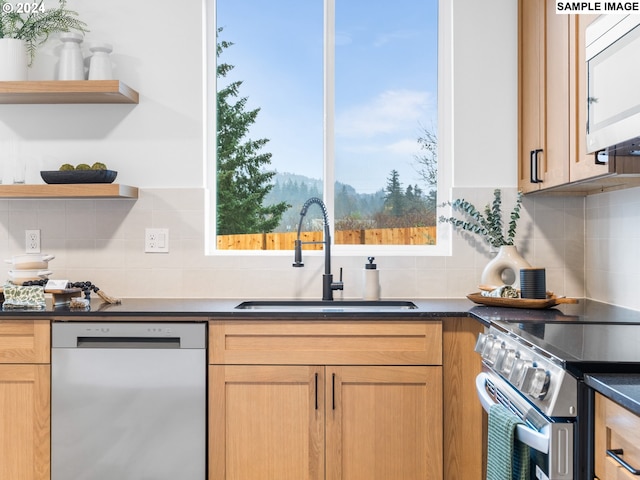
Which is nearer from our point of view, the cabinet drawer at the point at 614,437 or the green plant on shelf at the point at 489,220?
the cabinet drawer at the point at 614,437

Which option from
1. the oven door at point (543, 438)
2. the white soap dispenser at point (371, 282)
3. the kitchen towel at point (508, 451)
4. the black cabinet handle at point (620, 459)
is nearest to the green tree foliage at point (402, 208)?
the white soap dispenser at point (371, 282)

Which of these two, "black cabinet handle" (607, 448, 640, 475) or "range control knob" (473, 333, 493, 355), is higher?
"range control knob" (473, 333, 493, 355)

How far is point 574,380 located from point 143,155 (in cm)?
223

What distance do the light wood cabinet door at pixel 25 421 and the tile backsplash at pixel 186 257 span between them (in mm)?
650

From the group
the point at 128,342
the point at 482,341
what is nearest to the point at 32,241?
the point at 128,342

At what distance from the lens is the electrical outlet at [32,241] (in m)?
2.86

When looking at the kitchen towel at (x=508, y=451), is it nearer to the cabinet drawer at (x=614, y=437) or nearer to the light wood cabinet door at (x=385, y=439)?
the cabinet drawer at (x=614, y=437)

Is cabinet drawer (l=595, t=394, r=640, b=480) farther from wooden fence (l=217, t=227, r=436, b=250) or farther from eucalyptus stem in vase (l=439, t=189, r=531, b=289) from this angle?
wooden fence (l=217, t=227, r=436, b=250)

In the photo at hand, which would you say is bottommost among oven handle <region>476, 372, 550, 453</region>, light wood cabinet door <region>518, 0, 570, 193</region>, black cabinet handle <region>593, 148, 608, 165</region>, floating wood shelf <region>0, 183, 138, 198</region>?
oven handle <region>476, 372, 550, 453</region>

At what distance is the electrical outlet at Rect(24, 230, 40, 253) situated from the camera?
286cm

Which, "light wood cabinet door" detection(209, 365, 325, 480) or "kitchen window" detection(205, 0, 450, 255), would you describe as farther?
"kitchen window" detection(205, 0, 450, 255)

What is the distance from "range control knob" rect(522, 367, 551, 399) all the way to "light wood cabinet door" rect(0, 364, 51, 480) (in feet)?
5.78

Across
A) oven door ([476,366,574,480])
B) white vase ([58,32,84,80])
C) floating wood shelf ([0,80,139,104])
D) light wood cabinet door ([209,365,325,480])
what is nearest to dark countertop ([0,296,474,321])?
light wood cabinet door ([209,365,325,480])

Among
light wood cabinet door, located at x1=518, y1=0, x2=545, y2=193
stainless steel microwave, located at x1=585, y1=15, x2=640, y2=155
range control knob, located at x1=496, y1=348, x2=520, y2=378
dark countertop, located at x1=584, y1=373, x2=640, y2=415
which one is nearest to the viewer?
dark countertop, located at x1=584, y1=373, x2=640, y2=415
